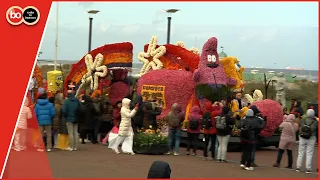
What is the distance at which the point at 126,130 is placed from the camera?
593 inches

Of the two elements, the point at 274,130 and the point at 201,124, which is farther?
the point at 274,130

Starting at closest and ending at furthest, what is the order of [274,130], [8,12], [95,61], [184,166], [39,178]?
[8,12] → [39,178] → [184,166] → [274,130] → [95,61]

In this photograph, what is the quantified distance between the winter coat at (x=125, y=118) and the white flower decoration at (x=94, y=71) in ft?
20.4

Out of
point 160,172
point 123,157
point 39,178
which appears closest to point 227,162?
point 123,157

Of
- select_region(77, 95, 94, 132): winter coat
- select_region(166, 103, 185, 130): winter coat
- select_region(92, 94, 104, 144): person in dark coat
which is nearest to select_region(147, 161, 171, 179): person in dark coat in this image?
select_region(166, 103, 185, 130): winter coat

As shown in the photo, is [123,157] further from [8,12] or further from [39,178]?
[8,12]

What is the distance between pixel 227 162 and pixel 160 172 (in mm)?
8546

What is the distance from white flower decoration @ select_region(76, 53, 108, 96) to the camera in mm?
21172

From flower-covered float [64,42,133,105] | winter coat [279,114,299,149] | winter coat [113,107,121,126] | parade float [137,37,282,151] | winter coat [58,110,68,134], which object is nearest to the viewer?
winter coat [279,114,299,149]

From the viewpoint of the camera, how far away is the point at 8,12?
8.20 m

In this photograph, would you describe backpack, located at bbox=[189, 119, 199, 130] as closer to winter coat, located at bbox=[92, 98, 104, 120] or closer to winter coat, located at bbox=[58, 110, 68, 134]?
winter coat, located at bbox=[92, 98, 104, 120]

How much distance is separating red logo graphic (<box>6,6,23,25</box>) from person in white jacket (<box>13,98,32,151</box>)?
5980mm

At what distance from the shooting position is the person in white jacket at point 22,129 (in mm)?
13930

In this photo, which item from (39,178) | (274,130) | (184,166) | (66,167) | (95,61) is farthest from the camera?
(95,61)
